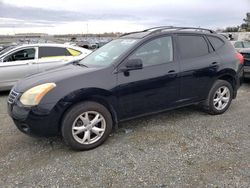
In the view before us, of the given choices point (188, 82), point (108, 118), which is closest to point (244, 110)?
point (188, 82)

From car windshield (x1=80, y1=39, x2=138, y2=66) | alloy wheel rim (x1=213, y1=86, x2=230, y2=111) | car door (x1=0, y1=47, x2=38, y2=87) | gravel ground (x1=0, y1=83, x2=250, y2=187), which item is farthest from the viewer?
car door (x1=0, y1=47, x2=38, y2=87)

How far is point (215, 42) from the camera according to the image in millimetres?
4680

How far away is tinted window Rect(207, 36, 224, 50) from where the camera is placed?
463 centimetres

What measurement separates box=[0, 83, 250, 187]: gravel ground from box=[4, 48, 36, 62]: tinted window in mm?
3032

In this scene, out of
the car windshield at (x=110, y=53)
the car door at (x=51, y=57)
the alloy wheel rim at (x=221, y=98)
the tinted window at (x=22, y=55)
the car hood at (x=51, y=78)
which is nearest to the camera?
the car hood at (x=51, y=78)

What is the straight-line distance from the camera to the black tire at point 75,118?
10.7ft

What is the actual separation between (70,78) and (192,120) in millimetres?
2380

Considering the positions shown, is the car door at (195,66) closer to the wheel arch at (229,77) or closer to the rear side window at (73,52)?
the wheel arch at (229,77)

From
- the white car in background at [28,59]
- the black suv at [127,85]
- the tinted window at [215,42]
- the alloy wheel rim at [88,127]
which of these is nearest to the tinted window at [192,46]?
the black suv at [127,85]

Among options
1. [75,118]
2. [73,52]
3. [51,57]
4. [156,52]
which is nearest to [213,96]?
[156,52]

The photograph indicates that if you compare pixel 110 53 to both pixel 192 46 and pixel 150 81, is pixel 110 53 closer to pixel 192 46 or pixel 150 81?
pixel 150 81

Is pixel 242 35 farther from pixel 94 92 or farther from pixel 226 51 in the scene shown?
pixel 94 92

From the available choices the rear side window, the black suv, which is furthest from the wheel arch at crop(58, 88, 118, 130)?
the rear side window

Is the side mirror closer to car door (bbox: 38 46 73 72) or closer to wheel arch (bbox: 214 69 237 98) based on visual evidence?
wheel arch (bbox: 214 69 237 98)
